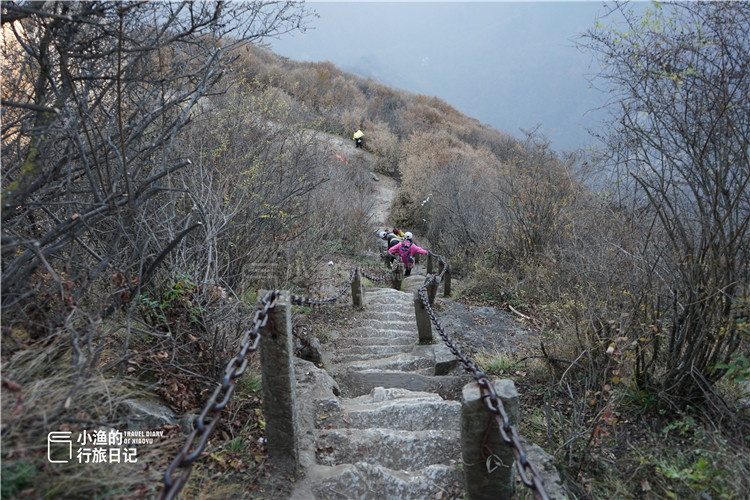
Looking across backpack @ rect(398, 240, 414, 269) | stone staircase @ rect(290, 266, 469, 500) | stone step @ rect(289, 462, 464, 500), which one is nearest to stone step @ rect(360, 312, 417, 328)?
stone staircase @ rect(290, 266, 469, 500)

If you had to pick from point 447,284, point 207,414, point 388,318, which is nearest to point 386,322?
point 388,318

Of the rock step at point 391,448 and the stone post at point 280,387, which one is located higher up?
the stone post at point 280,387

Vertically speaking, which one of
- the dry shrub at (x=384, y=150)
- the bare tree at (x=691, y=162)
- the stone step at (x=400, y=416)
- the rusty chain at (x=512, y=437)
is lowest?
the stone step at (x=400, y=416)

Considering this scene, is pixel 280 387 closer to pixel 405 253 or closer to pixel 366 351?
pixel 366 351

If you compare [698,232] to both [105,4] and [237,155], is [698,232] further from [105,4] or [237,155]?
[237,155]

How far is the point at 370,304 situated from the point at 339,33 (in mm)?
155127

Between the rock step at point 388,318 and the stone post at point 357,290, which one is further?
the stone post at point 357,290

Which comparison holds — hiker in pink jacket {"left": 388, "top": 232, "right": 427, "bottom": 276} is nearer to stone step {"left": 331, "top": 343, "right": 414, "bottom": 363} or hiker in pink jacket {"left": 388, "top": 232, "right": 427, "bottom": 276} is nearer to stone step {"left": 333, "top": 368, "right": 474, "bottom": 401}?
stone step {"left": 331, "top": 343, "right": 414, "bottom": 363}

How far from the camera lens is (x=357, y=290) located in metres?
9.70

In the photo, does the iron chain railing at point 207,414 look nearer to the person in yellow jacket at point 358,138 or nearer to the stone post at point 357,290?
the stone post at point 357,290

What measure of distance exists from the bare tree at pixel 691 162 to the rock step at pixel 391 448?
2.16 m

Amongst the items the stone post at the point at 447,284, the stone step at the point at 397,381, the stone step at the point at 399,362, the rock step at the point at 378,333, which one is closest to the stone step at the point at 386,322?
the rock step at the point at 378,333

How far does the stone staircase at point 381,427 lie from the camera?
300 centimetres

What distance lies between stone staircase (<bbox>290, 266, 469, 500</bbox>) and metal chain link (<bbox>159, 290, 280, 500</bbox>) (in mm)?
1216
